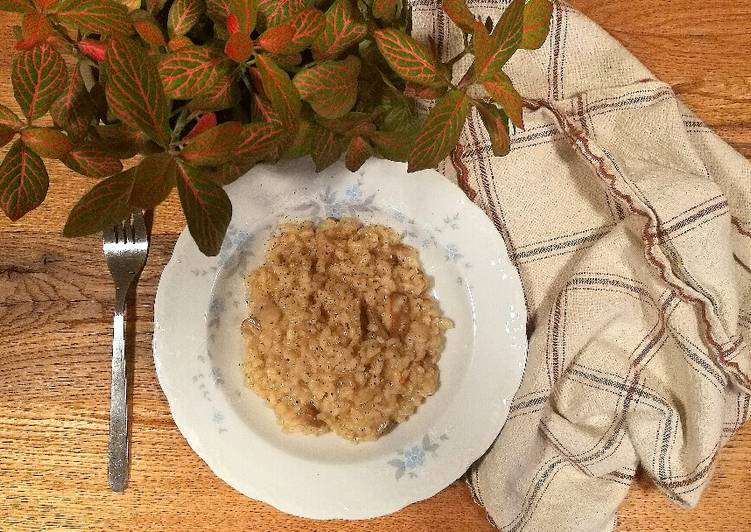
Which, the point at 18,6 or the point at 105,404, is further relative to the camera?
the point at 105,404

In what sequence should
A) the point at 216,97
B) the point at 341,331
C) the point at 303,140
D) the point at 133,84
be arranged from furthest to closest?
the point at 341,331, the point at 303,140, the point at 216,97, the point at 133,84

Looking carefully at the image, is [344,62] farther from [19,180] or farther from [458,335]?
[458,335]

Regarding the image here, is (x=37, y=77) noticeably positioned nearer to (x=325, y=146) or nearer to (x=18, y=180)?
(x=18, y=180)

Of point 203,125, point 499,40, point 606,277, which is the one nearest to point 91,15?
point 203,125

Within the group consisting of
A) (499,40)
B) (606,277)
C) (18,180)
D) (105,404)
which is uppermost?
(499,40)

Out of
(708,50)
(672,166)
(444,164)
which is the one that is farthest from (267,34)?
(708,50)

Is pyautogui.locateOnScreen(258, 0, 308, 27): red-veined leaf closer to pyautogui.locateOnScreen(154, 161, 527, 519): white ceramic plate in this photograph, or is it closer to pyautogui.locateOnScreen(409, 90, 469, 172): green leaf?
pyautogui.locateOnScreen(409, 90, 469, 172): green leaf

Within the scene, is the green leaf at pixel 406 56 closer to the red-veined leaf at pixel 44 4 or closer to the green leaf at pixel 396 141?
the green leaf at pixel 396 141
